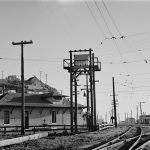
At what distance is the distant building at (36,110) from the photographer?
135 feet

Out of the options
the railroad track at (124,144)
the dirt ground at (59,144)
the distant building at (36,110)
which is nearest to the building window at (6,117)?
the distant building at (36,110)

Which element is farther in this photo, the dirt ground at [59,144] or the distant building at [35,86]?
the distant building at [35,86]

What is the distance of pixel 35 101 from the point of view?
46.1 meters

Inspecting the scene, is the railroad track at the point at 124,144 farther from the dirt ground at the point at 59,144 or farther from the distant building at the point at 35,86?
the distant building at the point at 35,86

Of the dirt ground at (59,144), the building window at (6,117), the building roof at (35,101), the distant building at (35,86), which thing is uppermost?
the distant building at (35,86)

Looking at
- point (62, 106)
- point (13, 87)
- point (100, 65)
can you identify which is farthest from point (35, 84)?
point (100, 65)

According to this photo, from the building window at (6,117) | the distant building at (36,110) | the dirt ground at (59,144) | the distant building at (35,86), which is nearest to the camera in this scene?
the dirt ground at (59,144)

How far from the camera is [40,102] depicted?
4609cm

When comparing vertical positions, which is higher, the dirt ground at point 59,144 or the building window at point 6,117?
the building window at point 6,117

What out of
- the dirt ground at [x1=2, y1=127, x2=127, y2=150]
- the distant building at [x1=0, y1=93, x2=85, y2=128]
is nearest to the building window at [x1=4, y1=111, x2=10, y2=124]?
the distant building at [x1=0, y1=93, x2=85, y2=128]

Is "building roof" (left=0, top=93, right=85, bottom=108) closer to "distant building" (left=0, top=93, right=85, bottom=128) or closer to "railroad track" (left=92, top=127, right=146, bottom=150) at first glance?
"distant building" (left=0, top=93, right=85, bottom=128)

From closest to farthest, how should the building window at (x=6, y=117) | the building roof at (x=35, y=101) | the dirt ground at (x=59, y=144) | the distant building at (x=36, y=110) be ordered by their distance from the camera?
the dirt ground at (x=59, y=144), the building window at (x=6, y=117), the distant building at (x=36, y=110), the building roof at (x=35, y=101)

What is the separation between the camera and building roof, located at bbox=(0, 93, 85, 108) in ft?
139

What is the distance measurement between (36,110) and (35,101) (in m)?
2.26
